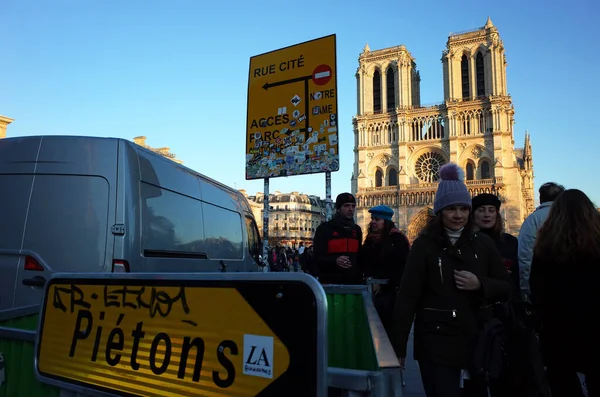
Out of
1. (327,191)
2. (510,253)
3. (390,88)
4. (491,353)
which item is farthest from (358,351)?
(390,88)

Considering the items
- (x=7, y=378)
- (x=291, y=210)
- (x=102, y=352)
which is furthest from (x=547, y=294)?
(x=291, y=210)

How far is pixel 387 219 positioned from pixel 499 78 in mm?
49602

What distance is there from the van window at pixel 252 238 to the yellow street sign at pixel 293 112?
1.34m

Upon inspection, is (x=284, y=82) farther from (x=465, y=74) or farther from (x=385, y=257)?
(x=465, y=74)

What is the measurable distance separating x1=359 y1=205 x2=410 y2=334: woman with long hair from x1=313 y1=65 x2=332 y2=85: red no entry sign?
278cm

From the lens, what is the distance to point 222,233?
700 cm

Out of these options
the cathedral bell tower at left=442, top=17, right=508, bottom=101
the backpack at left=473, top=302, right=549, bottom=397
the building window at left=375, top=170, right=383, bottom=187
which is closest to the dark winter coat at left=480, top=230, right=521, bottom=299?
the backpack at left=473, top=302, right=549, bottom=397

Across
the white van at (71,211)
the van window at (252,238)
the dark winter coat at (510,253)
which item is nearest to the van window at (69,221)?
the white van at (71,211)

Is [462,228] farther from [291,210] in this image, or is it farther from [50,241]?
[291,210]

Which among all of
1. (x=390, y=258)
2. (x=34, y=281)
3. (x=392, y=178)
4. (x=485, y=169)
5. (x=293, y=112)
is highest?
(x=485, y=169)

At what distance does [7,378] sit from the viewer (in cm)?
253

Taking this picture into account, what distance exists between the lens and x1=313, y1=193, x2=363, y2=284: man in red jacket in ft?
16.4

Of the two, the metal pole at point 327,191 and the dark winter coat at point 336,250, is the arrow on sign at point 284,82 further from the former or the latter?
the dark winter coat at point 336,250

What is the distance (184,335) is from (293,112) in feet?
18.1
